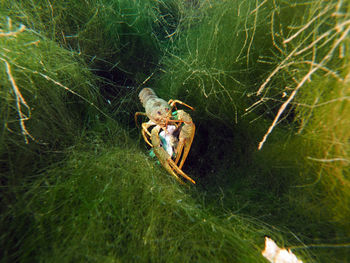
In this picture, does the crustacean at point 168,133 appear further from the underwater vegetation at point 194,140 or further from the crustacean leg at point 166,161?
the underwater vegetation at point 194,140

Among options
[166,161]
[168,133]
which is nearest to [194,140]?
[168,133]

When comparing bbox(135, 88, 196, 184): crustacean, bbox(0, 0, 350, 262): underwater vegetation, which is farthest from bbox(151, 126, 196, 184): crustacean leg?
bbox(0, 0, 350, 262): underwater vegetation

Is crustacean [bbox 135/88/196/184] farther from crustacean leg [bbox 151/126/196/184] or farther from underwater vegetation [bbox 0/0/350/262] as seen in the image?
underwater vegetation [bbox 0/0/350/262]

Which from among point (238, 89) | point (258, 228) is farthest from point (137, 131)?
point (258, 228)

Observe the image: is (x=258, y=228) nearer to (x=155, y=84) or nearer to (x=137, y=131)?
(x=137, y=131)

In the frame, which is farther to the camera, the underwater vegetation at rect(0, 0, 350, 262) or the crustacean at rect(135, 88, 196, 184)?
the crustacean at rect(135, 88, 196, 184)

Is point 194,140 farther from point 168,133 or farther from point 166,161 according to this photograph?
point 166,161
